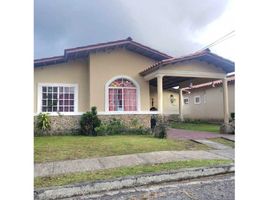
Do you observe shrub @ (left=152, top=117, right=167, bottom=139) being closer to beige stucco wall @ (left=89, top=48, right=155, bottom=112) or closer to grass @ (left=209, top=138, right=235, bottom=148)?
grass @ (left=209, top=138, right=235, bottom=148)

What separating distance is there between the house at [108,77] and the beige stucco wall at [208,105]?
5.93 metres

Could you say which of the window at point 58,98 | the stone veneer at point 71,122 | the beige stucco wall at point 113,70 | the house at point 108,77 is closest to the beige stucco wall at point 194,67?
the house at point 108,77

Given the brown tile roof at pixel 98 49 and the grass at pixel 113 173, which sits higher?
the brown tile roof at pixel 98 49

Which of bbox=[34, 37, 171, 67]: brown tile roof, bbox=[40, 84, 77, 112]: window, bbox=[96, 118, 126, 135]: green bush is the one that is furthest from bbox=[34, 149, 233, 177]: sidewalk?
bbox=[34, 37, 171, 67]: brown tile roof

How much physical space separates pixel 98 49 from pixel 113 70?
1431 millimetres

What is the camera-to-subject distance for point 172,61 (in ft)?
41.3

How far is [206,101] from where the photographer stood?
71.1ft

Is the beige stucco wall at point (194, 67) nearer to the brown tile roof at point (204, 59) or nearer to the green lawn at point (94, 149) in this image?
the brown tile roof at point (204, 59)

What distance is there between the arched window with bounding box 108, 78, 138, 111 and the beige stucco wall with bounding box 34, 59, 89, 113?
4.70 ft

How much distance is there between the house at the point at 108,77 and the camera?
1277 cm

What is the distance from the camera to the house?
12.8 m

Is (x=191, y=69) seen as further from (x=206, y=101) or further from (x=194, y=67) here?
(x=206, y=101)
